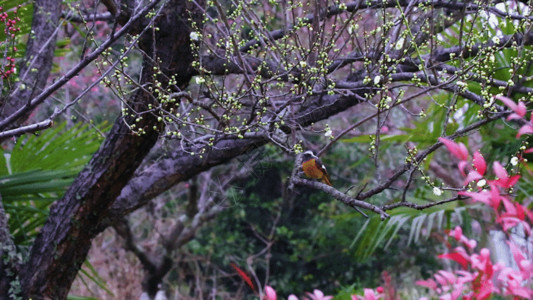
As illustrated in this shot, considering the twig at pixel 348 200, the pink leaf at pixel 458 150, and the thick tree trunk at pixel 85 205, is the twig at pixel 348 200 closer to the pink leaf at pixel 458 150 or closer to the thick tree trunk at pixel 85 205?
the pink leaf at pixel 458 150

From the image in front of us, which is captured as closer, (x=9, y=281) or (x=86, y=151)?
(x=9, y=281)

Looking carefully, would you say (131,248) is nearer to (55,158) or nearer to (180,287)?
(180,287)

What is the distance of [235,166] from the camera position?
5.80m

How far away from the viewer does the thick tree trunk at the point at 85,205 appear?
2754 millimetres

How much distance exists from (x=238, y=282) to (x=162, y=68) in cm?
617

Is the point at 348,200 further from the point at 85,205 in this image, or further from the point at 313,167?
the point at 85,205

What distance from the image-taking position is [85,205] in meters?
2.87

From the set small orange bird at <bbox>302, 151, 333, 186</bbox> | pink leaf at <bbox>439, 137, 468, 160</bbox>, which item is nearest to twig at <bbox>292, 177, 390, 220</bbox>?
small orange bird at <bbox>302, 151, 333, 186</bbox>

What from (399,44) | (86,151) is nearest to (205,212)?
(86,151)

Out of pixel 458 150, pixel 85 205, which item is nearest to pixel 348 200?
pixel 458 150

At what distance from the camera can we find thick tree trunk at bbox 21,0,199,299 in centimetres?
275

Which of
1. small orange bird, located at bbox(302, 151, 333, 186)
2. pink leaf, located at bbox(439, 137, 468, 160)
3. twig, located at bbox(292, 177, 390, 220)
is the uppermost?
small orange bird, located at bbox(302, 151, 333, 186)

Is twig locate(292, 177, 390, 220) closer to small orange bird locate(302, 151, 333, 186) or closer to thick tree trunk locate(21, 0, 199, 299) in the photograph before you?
small orange bird locate(302, 151, 333, 186)

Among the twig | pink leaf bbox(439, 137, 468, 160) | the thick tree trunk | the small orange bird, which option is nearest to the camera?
pink leaf bbox(439, 137, 468, 160)
